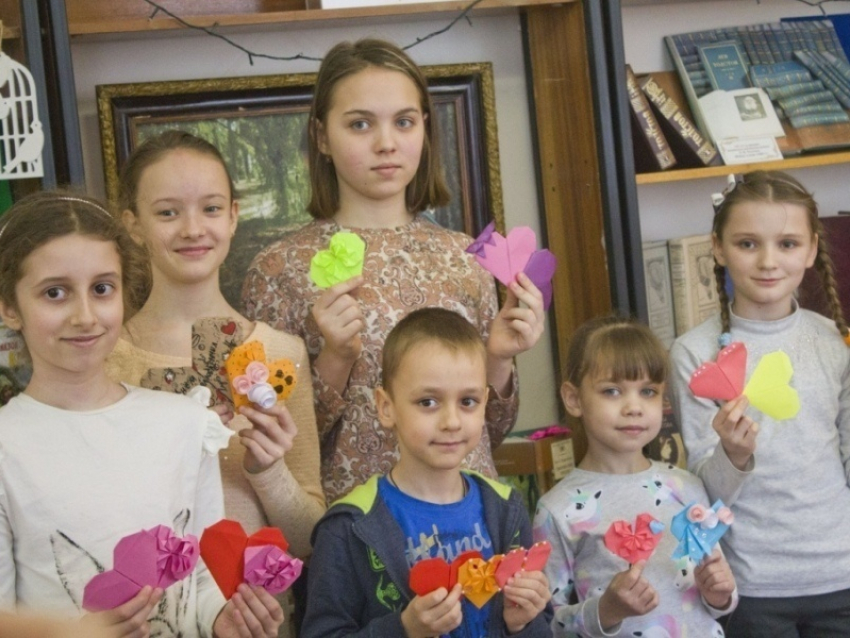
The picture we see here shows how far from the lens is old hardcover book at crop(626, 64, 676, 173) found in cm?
282

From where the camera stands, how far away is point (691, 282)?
294cm

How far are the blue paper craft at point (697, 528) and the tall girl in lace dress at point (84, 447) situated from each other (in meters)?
0.72

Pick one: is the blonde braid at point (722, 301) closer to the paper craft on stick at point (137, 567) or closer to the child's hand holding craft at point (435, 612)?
the child's hand holding craft at point (435, 612)

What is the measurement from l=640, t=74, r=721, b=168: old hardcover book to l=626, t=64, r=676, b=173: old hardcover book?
0.02m

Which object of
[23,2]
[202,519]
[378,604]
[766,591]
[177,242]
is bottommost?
[766,591]

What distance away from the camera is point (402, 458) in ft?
6.10

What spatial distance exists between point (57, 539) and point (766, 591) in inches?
53.0

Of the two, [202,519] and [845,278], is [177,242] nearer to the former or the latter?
[202,519]

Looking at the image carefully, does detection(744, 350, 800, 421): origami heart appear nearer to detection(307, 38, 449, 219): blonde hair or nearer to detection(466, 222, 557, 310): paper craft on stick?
detection(466, 222, 557, 310): paper craft on stick

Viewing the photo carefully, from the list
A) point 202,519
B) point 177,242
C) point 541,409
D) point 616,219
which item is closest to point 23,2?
point 177,242

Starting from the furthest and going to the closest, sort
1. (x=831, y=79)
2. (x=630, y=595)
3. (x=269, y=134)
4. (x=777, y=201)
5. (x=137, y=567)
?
(x=831, y=79) → (x=269, y=134) → (x=777, y=201) → (x=630, y=595) → (x=137, y=567)

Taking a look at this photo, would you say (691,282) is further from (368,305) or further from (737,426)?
(368,305)

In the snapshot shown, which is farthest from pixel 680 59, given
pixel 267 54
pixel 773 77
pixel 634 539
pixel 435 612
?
pixel 435 612

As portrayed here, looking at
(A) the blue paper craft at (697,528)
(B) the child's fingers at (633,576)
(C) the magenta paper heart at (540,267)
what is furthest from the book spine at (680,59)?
(B) the child's fingers at (633,576)
